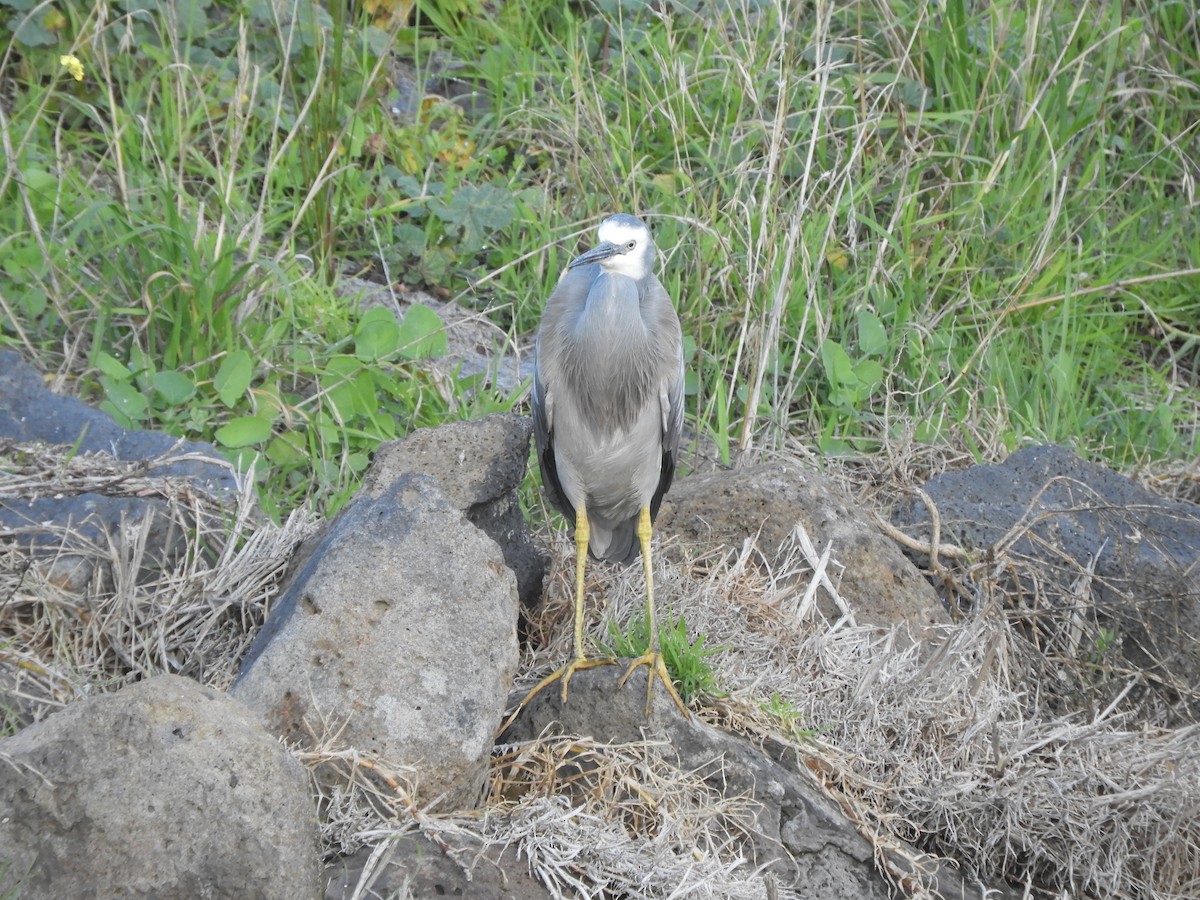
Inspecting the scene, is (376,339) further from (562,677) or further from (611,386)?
(562,677)

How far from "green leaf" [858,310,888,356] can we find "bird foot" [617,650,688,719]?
2382 millimetres

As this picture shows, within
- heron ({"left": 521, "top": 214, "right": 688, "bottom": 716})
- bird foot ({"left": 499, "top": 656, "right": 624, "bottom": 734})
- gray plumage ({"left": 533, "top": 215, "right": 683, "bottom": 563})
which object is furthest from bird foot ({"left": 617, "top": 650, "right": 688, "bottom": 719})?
gray plumage ({"left": 533, "top": 215, "right": 683, "bottom": 563})

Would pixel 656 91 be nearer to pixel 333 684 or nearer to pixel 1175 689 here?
pixel 1175 689

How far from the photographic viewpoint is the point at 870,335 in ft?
17.1

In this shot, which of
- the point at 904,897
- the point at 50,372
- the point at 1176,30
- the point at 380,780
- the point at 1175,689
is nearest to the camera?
the point at 380,780

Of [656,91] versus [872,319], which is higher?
[656,91]

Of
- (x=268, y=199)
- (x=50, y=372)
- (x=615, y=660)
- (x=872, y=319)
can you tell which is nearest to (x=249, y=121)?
(x=268, y=199)

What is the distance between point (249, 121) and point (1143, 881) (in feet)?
15.2

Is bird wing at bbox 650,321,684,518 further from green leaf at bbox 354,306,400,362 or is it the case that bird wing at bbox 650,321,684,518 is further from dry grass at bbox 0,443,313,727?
green leaf at bbox 354,306,400,362

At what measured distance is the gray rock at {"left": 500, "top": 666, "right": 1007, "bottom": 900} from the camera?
2986 mm

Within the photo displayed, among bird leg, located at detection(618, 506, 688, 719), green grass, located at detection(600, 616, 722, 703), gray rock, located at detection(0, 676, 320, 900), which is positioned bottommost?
green grass, located at detection(600, 616, 722, 703)

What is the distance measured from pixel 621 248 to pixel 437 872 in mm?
1783

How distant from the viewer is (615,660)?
3336 mm

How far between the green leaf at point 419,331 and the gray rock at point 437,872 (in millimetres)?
2567
